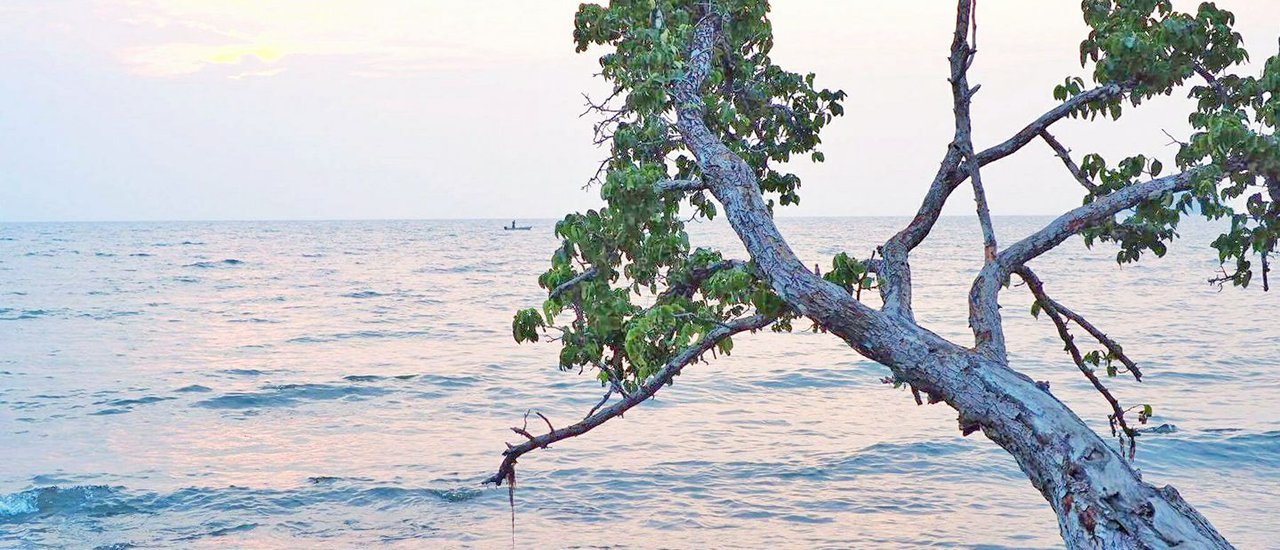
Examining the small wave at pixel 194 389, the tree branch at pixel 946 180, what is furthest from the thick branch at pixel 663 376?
the small wave at pixel 194 389

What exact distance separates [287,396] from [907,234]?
18116 millimetres

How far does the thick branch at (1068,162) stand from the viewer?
7473 mm

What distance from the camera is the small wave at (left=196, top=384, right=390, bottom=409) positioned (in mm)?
21719

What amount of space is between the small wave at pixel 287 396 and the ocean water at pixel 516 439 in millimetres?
115

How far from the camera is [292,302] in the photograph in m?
47.0

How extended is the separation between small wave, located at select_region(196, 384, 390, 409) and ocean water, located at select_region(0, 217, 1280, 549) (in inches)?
4.5

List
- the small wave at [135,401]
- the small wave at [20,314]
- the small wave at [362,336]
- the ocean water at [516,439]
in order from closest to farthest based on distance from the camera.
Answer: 1. the ocean water at [516,439]
2. the small wave at [135,401]
3. the small wave at [362,336]
4. the small wave at [20,314]

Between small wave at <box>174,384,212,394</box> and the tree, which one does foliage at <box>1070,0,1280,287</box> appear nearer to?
the tree

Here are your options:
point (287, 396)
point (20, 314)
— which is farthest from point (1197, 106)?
point (20, 314)

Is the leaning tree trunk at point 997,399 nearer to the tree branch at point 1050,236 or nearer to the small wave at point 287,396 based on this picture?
the tree branch at point 1050,236

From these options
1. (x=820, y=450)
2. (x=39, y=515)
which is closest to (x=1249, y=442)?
(x=820, y=450)

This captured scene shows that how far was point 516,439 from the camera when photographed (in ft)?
58.7

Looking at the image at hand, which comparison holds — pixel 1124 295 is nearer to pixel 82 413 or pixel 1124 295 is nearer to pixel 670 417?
pixel 670 417

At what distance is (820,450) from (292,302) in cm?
3535
